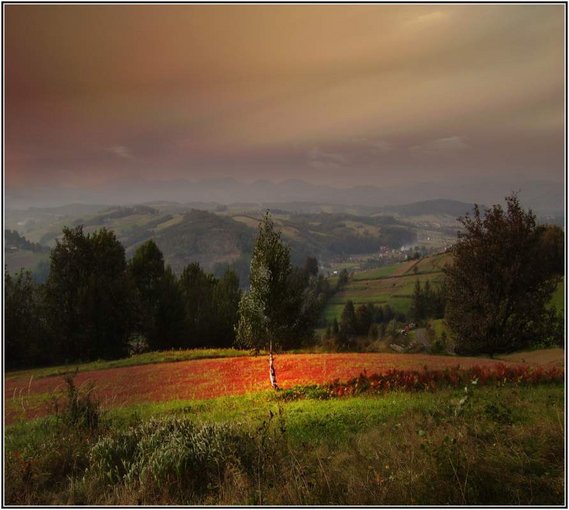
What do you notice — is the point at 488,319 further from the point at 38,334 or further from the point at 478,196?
the point at 38,334

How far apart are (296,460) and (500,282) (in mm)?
19960

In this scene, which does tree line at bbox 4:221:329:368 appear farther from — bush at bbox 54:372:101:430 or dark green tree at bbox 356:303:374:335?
dark green tree at bbox 356:303:374:335

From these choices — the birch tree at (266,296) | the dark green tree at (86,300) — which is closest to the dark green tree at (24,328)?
the dark green tree at (86,300)

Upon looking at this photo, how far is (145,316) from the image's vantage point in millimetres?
26125

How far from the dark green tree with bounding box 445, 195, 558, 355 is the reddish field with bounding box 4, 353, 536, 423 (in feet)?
27.5

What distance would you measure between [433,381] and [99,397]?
9.87 m

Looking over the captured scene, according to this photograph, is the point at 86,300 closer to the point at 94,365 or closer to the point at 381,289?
the point at 94,365

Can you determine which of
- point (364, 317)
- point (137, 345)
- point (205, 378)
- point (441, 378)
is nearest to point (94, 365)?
point (205, 378)

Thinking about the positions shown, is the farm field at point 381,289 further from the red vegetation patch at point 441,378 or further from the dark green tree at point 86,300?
the red vegetation patch at point 441,378

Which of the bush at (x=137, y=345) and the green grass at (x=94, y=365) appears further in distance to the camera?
the bush at (x=137, y=345)

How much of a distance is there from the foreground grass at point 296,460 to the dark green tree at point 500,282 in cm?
1388

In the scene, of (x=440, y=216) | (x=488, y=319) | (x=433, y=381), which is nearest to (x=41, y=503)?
(x=433, y=381)

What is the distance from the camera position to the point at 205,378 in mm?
13039

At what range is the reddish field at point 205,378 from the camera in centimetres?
1130
